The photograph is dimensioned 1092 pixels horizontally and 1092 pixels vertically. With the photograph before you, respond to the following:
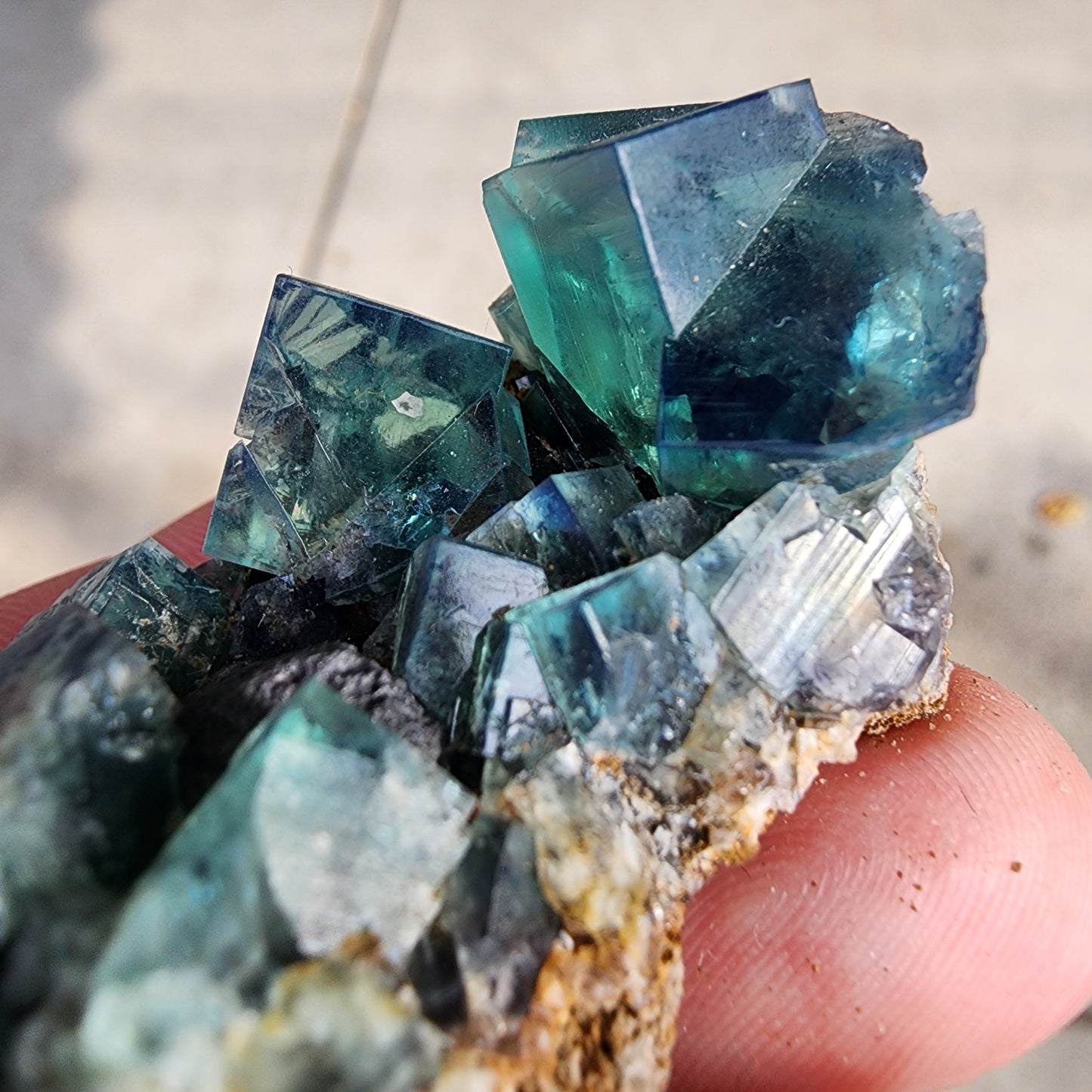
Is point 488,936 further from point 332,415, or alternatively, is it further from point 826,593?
point 332,415

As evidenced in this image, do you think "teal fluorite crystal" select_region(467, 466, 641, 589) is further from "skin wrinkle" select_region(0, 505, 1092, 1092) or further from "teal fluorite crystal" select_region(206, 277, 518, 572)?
"skin wrinkle" select_region(0, 505, 1092, 1092)

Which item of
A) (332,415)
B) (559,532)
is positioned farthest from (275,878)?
(332,415)

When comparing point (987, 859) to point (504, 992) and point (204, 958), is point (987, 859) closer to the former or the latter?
point (504, 992)

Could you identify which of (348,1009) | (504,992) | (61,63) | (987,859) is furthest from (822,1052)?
(61,63)

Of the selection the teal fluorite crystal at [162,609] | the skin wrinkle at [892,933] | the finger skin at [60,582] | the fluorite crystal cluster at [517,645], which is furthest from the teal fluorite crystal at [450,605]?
the finger skin at [60,582]

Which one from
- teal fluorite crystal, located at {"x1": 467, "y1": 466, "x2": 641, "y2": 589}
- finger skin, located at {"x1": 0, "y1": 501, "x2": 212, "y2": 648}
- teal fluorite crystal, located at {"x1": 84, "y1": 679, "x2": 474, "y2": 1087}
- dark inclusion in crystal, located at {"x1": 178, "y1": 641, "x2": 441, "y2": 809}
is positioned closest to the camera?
teal fluorite crystal, located at {"x1": 84, "y1": 679, "x2": 474, "y2": 1087}

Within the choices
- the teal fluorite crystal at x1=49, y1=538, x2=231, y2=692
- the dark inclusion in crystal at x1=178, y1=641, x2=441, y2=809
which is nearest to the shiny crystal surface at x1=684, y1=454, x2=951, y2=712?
the dark inclusion in crystal at x1=178, y1=641, x2=441, y2=809
